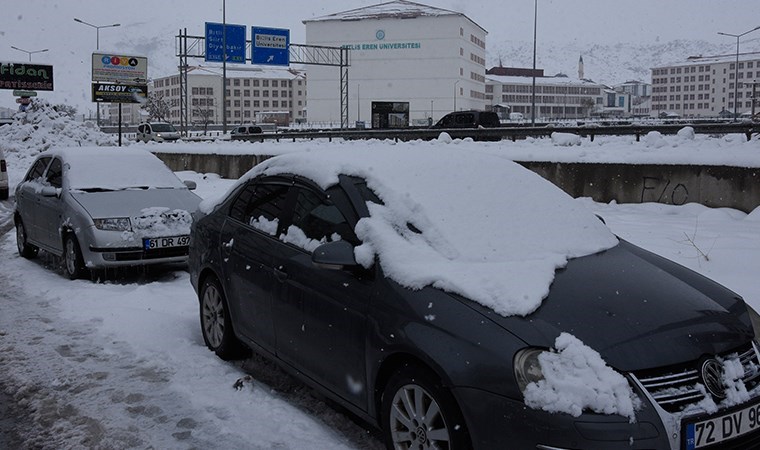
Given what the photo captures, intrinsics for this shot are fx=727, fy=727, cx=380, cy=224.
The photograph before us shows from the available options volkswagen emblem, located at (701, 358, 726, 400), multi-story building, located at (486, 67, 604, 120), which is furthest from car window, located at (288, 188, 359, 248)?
multi-story building, located at (486, 67, 604, 120)

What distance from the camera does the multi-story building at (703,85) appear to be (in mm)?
150375

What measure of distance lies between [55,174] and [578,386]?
28.0 ft

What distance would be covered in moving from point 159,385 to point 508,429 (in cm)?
290

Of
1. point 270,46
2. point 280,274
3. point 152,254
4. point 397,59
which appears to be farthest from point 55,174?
point 397,59

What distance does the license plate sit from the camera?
27.3 ft

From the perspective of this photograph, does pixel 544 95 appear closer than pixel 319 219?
No

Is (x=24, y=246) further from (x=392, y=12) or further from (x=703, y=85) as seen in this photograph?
(x=703, y=85)

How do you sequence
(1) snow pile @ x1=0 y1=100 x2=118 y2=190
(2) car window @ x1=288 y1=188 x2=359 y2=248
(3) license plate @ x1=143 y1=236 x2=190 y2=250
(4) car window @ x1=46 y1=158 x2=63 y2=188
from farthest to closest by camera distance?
(1) snow pile @ x1=0 y1=100 x2=118 y2=190
(4) car window @ x1=46 y1=158 x2=63 y2=188
(3) license plate @ x1=143 y1=236 x2=190 y2=250
(2) car window @ x1=288 y1=188 x2=359 y2=248

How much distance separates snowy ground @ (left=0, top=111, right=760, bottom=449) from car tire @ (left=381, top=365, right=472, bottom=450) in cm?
51

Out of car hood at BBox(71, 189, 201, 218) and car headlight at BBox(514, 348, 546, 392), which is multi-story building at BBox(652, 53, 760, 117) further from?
car headlight at BBox(514, 348, 546, 392)

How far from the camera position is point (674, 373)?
3.04m

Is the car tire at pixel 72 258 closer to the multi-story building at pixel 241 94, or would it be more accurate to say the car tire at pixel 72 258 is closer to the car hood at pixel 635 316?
the car hood at pixel 635 316

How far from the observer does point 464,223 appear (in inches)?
158

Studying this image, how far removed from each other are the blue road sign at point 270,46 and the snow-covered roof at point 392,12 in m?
58.3
